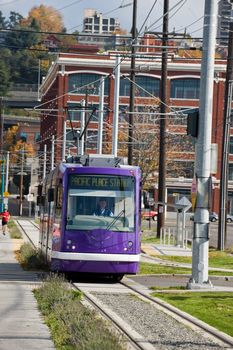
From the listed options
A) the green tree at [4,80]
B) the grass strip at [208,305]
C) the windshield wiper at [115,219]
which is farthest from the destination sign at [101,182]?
the green tree at [4,80]

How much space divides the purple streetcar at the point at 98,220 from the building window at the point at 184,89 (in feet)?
253

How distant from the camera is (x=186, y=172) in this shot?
328 feet

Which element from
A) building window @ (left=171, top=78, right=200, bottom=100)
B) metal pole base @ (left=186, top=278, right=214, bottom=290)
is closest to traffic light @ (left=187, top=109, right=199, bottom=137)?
metal pole base @ (left=186, top=278, right=214, bottom=290)

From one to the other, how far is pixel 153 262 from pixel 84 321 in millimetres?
21862

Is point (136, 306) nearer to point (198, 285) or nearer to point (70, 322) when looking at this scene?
point (198, 285)

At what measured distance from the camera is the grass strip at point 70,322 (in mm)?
11609

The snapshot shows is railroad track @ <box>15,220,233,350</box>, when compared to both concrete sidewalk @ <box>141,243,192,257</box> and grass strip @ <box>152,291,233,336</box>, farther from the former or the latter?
concrete sidewalk @ <box>141,243,192,257</box>

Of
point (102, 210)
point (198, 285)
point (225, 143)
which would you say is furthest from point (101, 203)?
point (225, 143)

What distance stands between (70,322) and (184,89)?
89360mm

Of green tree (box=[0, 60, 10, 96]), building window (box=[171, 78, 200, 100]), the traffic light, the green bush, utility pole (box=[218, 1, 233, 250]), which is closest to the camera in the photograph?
the traffic light

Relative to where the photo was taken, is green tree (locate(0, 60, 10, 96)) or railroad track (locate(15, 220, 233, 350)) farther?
green tree (locate(0, 60, 10, 96))

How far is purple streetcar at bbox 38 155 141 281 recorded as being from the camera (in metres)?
24.2

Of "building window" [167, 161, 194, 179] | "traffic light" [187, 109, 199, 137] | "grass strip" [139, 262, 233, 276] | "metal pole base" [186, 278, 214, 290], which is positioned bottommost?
"grass strip" [139, 262, 233, 276]

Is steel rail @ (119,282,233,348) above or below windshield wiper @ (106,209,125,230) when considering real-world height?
below
